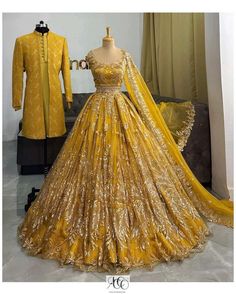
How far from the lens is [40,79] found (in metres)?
2.25

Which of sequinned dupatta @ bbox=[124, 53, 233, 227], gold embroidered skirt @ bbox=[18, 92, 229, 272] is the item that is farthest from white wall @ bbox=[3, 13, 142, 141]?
gold embroidered skirt @ bbox=[18, 92, 229, 272]

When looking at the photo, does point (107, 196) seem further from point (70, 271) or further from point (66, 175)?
point (70, 271)

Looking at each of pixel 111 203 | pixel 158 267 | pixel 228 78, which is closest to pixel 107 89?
pixel 111 203

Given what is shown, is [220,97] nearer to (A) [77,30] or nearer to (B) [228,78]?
(B) [228,78]

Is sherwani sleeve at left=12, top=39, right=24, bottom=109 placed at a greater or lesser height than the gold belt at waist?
greater

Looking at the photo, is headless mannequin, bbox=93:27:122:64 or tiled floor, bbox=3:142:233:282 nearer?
tiled floor, bbox=3:142:233:282

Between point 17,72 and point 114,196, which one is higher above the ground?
point 17,72

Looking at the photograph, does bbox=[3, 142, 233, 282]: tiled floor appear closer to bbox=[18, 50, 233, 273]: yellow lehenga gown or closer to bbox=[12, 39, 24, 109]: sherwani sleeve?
bbox=[18, 50, 233, 273]: yellow lehenga gown

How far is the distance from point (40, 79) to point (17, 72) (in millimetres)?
161

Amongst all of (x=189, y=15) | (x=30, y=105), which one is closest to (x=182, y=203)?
(x=30, y=105)

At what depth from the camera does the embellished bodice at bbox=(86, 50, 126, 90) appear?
6.35 feet

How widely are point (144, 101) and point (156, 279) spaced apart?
1022mm

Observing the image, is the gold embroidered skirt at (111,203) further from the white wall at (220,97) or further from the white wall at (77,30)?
the white wall at (77,30)

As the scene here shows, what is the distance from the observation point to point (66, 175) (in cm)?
192
